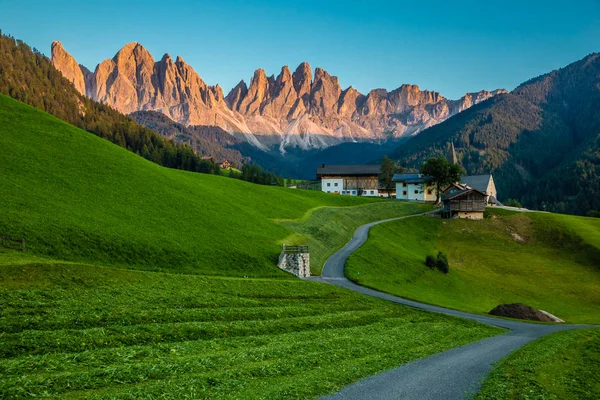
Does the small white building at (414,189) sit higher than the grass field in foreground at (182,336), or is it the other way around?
the small white building at (414,189)

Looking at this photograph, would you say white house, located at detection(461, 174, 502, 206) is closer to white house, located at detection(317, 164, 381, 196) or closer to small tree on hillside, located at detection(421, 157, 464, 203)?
small tree on hillside, located at detection(421, 157, 464, 203)

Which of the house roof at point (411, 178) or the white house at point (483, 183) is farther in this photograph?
the white house at point (483, 183)

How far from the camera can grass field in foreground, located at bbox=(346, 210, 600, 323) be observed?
64.4m

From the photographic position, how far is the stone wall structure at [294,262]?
57250 millimetres

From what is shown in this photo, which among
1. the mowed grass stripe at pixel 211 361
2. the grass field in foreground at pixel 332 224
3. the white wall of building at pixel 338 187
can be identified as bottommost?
the mowed grass stripe at pixel 211 361

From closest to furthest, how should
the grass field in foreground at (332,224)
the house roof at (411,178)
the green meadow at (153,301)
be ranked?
the green meadow at (153,301) → the grass field in foreground at (332,224) → the house roof at (411,178)

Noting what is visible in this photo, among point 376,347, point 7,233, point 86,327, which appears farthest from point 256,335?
point 7,233

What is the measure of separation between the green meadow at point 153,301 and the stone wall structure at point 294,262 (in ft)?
6.28

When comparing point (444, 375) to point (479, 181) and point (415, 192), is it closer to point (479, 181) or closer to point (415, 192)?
point (415, 192)

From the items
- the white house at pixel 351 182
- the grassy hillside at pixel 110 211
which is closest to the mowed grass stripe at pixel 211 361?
the grassy hillside at pixel 110 211

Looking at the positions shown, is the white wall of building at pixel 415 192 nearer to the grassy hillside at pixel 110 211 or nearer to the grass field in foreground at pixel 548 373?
the grassy hillside at pixel 110 211

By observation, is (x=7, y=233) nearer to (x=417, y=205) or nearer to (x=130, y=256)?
(x=130, y=256)

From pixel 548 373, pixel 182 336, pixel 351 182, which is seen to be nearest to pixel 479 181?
pixel 351 182

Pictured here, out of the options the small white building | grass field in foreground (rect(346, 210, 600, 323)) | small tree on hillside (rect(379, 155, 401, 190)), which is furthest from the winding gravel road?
small tree on hillside (rect(379, 155, 401, 190))
